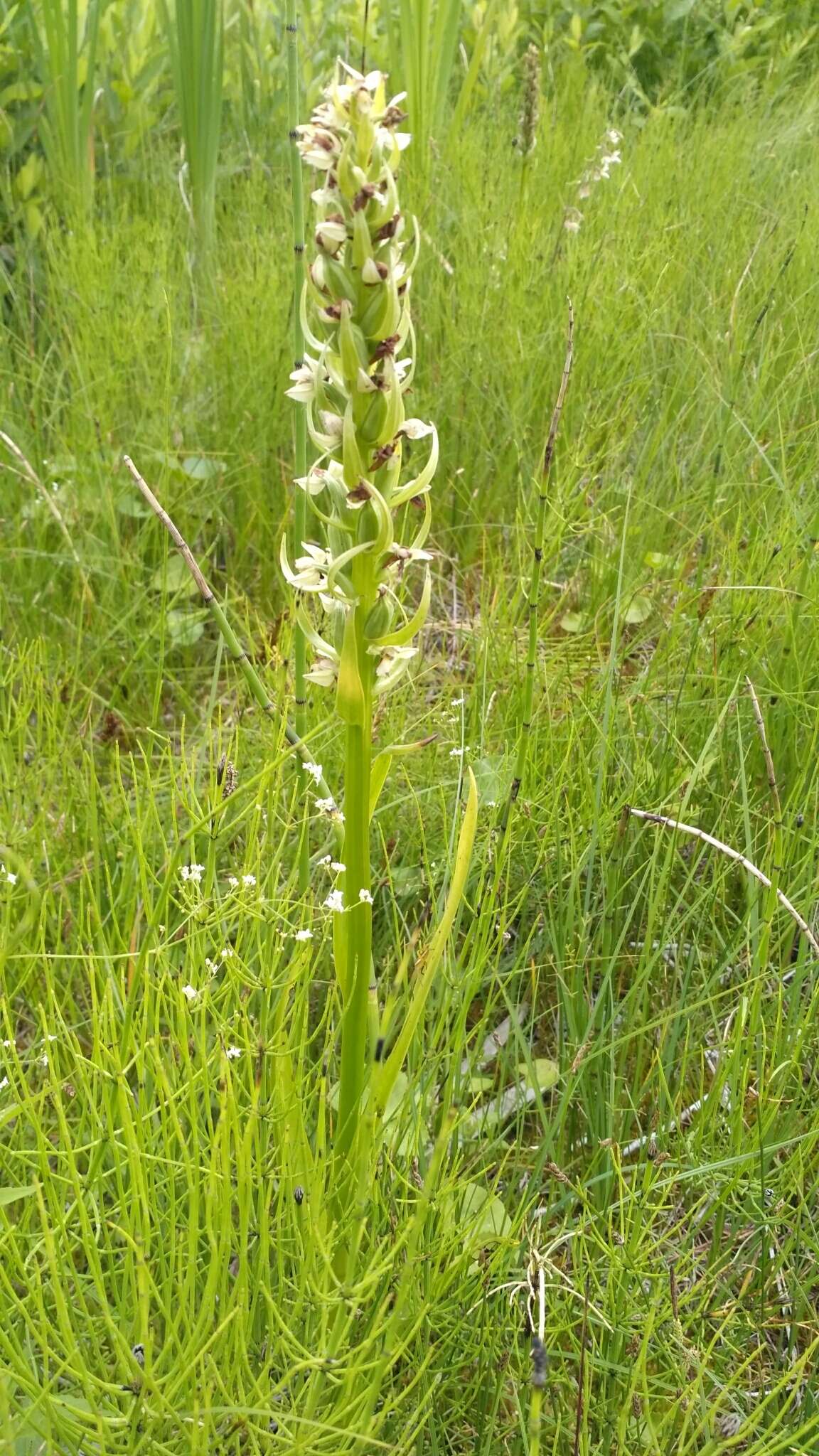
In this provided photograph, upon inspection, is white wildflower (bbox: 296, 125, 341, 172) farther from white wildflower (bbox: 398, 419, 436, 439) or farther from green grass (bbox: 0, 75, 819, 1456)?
green grass (bbox: 0, 75, 819, 1456)

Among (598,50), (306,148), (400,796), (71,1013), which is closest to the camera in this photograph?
(306,148)

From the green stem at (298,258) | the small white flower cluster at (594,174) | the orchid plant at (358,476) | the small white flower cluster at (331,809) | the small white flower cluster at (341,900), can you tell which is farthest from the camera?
the small white flower cluster at (594,174)

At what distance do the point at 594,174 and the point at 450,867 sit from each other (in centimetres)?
263

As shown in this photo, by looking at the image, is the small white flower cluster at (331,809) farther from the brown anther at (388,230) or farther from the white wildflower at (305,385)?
the brown anther at (388,230)

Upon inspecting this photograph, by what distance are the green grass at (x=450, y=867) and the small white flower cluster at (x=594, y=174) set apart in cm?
6

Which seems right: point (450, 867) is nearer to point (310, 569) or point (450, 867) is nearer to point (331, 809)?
point (331, 809)

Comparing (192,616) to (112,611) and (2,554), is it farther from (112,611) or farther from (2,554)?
(2,554)

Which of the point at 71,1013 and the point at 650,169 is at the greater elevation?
the point at 650,169

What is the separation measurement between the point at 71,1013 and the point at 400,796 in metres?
0.59

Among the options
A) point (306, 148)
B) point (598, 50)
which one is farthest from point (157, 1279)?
point (598, 50)

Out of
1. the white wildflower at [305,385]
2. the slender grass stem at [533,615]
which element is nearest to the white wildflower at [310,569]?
the white wildflower at [305,385]

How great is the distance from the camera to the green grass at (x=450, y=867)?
3.10 feet

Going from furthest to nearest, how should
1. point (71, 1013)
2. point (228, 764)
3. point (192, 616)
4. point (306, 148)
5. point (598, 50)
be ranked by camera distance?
1. point (598, 50)
2. point (192, 616)
3. point (71, 1013)
4. point (228, 764)
5. point (306, 148)

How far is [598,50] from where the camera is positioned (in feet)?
17.1
